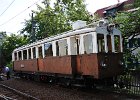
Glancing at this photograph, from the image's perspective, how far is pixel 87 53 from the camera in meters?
15.8

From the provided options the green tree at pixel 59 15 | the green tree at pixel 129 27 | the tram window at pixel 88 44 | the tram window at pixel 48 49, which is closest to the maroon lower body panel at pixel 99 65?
the tram window at pixel 88 44

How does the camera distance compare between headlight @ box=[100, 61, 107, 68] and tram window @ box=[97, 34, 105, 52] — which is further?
tram window @ box=[97, 34, 105, 52]

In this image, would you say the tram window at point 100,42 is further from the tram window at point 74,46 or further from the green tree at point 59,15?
the green tree at point 59,15

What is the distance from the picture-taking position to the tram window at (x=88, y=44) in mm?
15553

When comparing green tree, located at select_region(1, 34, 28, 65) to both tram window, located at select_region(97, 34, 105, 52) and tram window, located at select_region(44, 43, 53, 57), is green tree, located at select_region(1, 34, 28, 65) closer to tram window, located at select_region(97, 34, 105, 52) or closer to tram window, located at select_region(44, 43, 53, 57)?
tram window, located at select_region(44, 43, 53, 57)

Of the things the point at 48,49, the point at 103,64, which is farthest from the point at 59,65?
the point at 103,64

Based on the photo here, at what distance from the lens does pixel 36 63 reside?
76.7 feet

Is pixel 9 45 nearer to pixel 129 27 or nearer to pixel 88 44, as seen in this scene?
pixel 129 27

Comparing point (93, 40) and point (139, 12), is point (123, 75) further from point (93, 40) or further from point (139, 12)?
point (139, 12)

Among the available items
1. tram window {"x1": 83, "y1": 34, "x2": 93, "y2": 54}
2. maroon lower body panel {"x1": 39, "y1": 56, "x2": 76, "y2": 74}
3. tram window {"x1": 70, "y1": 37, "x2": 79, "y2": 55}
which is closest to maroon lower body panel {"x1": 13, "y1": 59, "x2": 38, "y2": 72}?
maroon lower body panel {"x1": 39, "y1": 56, "x2": 76, "y2": 74}

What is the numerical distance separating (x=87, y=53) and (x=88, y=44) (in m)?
0.42

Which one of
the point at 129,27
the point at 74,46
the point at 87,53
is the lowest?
the point at 87,53

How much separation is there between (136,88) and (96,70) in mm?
2083

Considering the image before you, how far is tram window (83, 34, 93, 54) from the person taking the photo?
1555 cm
